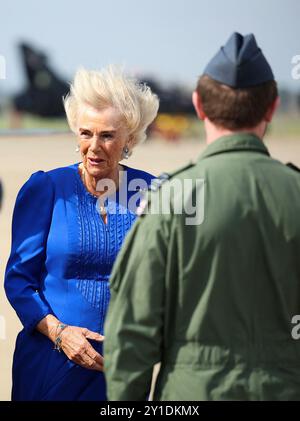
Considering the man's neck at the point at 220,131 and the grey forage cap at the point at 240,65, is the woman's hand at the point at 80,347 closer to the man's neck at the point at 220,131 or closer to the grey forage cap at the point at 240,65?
the man's neck at the point at 220,131

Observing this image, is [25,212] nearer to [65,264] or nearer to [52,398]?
[65,264]

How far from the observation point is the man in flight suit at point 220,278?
239cm

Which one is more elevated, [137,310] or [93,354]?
[137,310]

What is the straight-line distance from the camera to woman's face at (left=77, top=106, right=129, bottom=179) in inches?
143

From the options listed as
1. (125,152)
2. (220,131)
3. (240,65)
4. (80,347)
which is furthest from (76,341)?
(240,65)

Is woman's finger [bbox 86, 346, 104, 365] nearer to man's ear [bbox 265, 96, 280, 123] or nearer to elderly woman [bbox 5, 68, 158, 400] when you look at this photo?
elderly woman [bbox 5, 68, 158, 400]

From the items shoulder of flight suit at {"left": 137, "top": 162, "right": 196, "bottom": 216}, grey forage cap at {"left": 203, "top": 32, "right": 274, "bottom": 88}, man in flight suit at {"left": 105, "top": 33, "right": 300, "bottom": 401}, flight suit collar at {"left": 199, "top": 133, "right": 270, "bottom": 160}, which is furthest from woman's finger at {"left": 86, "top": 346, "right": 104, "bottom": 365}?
Result: grey forage cap at {"left": 203, "top": 32, "right": 274, "bottom": 88}

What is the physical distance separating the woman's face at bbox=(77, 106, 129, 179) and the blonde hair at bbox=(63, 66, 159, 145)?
1.3 inches

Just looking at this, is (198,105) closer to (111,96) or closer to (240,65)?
(240,65)

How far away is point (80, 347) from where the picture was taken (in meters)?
3.40

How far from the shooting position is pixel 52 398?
345 centimetres

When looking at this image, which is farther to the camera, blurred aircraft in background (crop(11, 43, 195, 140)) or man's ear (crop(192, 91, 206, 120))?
blurred aircraft in background (crop(11, 43, 195, 140))

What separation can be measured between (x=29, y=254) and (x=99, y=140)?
21.7 inches

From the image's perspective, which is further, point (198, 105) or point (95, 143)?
point (95, 143)
